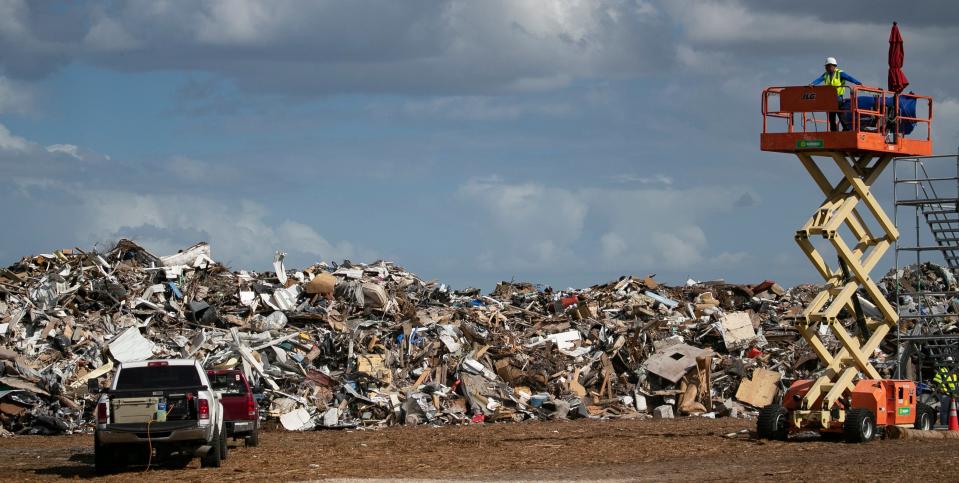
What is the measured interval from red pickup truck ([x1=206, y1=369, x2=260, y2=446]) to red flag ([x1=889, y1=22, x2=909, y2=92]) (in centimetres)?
1417

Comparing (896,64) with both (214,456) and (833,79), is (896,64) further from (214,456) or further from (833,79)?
(214,456)

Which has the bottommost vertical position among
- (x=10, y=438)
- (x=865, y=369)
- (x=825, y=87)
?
(x=10, y=438)

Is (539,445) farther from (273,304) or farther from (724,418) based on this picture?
(273,304)

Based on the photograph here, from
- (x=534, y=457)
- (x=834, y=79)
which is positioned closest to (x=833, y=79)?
(x=834, y=79)

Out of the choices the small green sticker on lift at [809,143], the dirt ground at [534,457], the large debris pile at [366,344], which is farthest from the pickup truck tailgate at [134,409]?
the small green sticker on lift at [809,143]

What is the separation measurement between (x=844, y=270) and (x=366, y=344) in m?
13.3

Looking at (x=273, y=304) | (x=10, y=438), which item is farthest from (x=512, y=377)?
(x=10, y=438)

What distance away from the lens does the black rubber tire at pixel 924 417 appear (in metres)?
23.6

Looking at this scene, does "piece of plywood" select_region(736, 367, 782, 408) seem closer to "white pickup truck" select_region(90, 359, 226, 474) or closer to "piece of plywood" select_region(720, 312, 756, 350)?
"piece of plywood" select_region(720, 312, 756, 350)

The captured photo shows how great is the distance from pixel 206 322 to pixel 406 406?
7.51 meters

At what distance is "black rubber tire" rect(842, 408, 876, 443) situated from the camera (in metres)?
21.7

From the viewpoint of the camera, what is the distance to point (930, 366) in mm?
28578

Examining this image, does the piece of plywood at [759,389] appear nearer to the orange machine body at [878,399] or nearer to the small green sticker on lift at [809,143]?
the orange machine body at [878,399]

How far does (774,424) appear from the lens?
22.3 m
